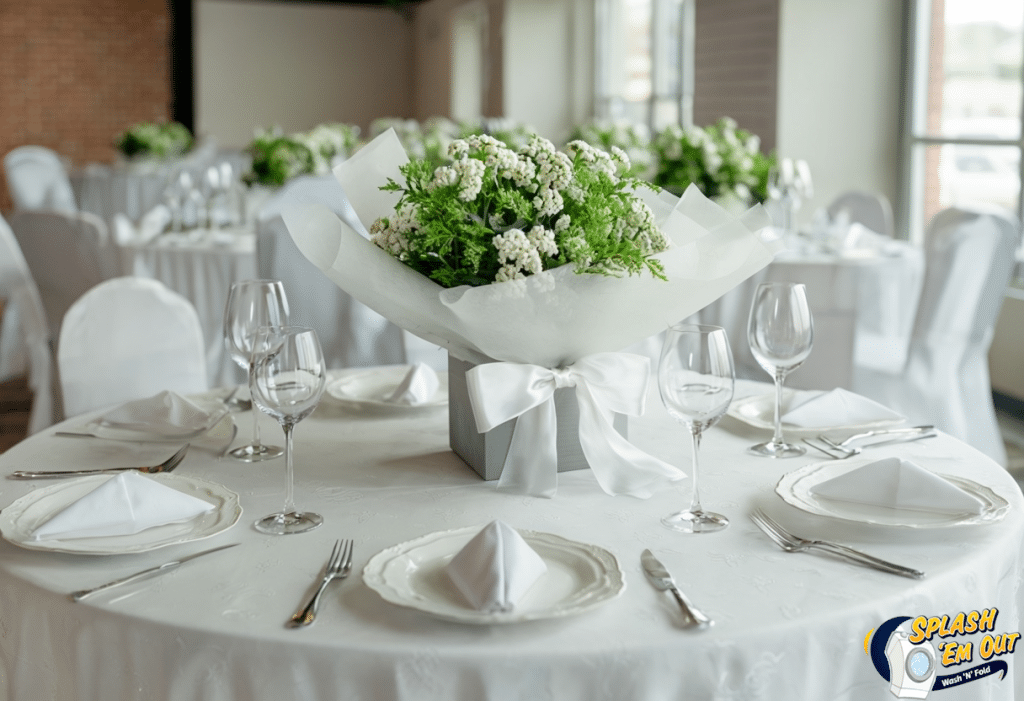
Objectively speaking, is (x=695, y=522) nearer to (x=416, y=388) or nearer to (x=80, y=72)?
(x=416, y=388)

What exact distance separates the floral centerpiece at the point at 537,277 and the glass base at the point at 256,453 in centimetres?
33

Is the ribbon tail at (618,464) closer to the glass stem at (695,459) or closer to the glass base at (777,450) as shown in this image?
the glass stem at (695,459)

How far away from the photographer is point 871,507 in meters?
1.35

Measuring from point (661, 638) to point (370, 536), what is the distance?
0.43m

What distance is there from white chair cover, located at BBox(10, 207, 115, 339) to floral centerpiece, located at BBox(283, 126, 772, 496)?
3.06m

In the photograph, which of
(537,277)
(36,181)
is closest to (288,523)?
(537,277)

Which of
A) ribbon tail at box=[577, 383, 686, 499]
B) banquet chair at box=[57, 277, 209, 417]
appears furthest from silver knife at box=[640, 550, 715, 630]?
banquet chair at box=[57, 277, 209, 417]

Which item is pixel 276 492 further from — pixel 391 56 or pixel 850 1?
pixel 391 56

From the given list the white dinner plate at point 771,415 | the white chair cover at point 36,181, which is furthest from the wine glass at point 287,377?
the white chair cover at point 36,181

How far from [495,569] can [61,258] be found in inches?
147

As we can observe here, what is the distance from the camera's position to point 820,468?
150 cm

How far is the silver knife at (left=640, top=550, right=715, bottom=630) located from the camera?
1.04m

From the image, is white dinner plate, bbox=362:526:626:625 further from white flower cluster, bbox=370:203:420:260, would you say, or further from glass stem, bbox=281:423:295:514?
white flower cluster, bbox=370:203:420:260

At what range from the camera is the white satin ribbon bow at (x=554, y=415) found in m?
1.43
